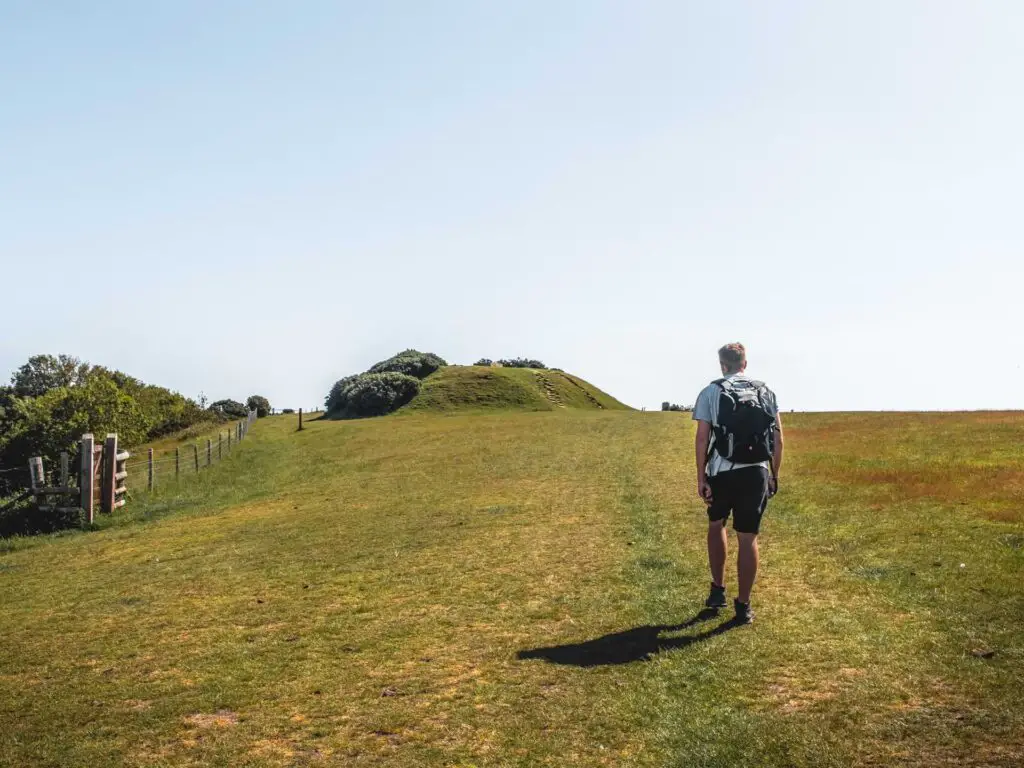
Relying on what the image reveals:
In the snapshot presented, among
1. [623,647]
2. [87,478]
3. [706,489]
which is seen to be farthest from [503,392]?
[623,647]

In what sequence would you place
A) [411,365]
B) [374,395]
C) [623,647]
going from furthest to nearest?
[411,365] → [374,395] → [623,647]

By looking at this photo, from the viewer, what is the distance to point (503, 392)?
72562 millimetres

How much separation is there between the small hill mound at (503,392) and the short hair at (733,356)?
184 ft

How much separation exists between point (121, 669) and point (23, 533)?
18050 millimetres

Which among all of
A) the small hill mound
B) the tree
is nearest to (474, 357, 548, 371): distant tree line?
the small hill mound

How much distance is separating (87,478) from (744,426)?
70.0ft

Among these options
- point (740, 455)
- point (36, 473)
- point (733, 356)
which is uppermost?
point (733, 356)

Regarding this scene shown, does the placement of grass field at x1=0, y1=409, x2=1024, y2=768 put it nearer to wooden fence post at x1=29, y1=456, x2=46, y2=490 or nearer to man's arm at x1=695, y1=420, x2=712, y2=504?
man's arm at x1=695, y1=420, x2=712, y2=504

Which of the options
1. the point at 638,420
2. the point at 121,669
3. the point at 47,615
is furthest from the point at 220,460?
the point at 121,669

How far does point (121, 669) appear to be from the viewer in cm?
897

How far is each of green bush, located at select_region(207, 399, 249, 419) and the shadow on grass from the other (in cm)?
6714

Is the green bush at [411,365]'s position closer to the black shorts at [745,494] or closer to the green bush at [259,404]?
the green bush at [259,404]

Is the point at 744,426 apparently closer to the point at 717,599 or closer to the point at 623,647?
the point at 717,599

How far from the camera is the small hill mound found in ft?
224
